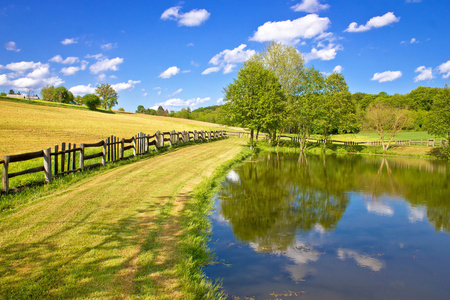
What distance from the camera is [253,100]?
33.2 metres

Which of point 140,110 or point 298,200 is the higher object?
point 140,110

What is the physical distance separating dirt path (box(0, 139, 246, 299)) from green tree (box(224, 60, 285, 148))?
24.0 m

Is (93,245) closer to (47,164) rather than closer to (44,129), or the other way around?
(47,164)

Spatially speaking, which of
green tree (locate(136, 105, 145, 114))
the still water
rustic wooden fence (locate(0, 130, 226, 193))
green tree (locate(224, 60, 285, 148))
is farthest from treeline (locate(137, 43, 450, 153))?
green tree (locate(136, 105, 145, 114))

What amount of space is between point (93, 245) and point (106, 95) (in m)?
125

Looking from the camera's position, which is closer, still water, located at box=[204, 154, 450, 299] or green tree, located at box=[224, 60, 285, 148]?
still water, located at box=[204, 154, 450, 299]

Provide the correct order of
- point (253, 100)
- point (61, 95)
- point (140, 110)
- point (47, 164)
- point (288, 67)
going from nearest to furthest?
1. point (47, 164)
2. point (253, 100)
3. point (288, 67)
4. point (61, 95)
5. point (140, 110)

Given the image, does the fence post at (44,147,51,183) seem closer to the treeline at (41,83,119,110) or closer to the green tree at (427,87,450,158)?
the green tree at (427,87,450,158)

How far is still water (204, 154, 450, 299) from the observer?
5102mm

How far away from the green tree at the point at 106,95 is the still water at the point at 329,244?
117 meters

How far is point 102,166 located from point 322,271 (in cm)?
1274

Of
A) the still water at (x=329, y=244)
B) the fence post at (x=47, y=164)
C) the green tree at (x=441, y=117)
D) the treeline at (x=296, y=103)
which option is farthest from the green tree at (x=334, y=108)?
the fence post at (x=47, y=164)

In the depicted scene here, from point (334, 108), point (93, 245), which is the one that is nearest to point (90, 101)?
point (334, 108)

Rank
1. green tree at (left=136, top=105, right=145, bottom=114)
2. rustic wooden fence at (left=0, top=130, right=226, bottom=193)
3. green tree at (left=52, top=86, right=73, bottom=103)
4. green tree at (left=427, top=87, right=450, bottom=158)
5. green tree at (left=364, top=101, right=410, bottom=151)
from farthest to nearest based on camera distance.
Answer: green tree at (left=136, top=105, right=145, bottom=114) → green tree at (left=52, top=86, right=73, bottom=103) → green tree at (left=364, top=101, right=410, bottom=151) → green tree at (left=427, top=87, right=450, bottom=158) → rustic wooden fence at (left=0, top=130, right=226, bottom=193)
